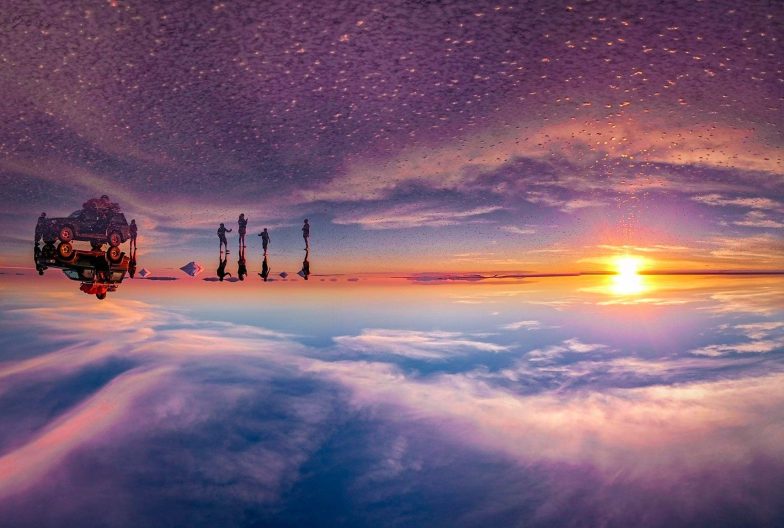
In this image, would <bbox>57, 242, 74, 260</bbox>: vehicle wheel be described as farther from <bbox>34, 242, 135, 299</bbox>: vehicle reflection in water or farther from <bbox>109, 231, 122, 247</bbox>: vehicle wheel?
<bbox>109, 231, 122, 247</bbox>: vehicle wheel

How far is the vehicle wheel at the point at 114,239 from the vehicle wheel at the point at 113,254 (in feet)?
0.57

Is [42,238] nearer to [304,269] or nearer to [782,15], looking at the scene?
[304,269]

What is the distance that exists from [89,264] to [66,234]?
3.57ft

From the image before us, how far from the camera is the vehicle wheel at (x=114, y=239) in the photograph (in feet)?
43.1

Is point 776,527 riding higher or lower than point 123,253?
lower

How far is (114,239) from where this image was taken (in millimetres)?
13188

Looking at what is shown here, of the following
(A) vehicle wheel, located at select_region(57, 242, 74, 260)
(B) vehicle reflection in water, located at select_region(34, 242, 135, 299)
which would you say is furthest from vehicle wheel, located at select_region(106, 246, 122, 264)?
(A) vehicle wheel, located at select_region(57, 242, 74, 260)

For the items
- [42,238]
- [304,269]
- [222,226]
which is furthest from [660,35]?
[42,238]

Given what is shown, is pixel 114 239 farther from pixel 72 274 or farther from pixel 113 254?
pixel 72 274

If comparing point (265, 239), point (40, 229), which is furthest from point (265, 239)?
point (40, 229)

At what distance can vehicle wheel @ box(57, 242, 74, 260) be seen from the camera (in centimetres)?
1249

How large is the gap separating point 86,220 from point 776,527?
290 m

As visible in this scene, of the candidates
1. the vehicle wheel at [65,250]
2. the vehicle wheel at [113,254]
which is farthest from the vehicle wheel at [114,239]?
the vehicle wheel at [65,250]

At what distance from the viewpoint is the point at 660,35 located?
8.47 meters
